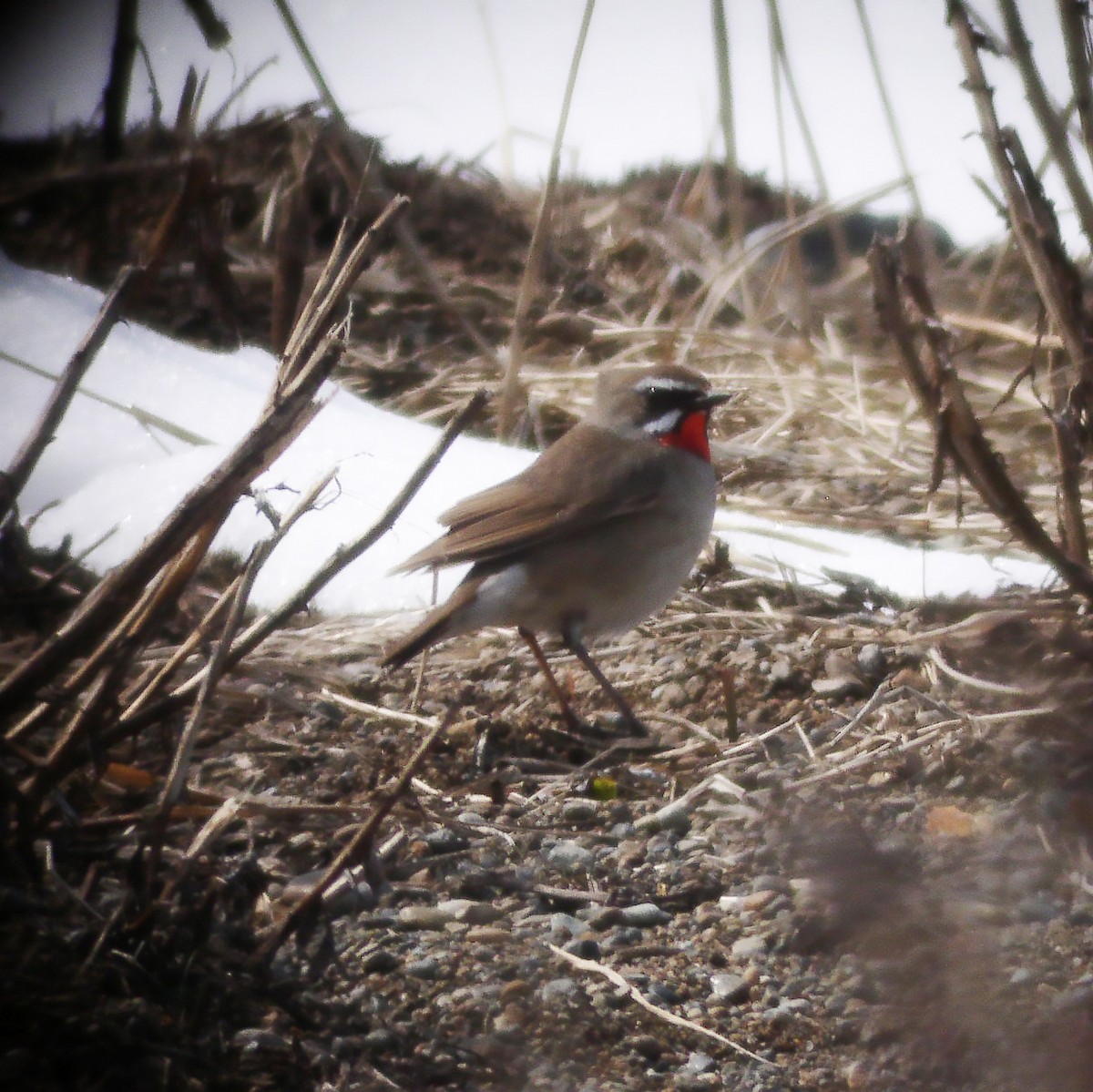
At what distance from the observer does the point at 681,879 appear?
2.66 metres

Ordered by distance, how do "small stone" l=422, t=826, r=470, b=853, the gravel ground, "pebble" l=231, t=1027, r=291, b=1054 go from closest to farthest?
the gravel ground → "pebble" l=231, t=1027, r=291, b=1054 → "small stone" l=422, t=826, r=470, b=853

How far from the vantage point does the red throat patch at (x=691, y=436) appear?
4.47 meters

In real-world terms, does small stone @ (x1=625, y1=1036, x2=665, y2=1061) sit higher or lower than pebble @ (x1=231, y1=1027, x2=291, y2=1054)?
lower

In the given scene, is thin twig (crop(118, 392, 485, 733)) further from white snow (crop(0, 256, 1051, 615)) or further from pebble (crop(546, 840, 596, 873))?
white snow (crop(0, 256, 1051, 615))

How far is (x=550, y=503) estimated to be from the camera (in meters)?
4.10

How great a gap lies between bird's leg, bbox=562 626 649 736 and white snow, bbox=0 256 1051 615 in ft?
2.22

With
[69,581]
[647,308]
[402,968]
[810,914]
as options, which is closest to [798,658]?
[810,914]

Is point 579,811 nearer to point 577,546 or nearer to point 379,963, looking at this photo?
point 379,963

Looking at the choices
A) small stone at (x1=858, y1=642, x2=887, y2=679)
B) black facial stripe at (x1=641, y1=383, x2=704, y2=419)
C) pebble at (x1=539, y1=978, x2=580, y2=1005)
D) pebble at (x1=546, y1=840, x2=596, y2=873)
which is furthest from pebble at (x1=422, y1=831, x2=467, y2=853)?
black facial stripe at (x1=641, y1=383, x2=704, y2=419)

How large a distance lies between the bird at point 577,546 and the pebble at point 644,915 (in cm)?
130

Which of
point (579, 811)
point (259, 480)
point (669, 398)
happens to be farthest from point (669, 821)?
point (259, 480)

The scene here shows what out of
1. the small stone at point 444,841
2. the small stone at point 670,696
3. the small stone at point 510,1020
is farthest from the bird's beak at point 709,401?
the small stone at point 510,1020

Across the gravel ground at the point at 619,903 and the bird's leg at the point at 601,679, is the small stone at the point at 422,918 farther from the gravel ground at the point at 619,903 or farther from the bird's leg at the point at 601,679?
the bird's leg at the point at 601,679

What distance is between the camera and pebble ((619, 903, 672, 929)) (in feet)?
8.15
